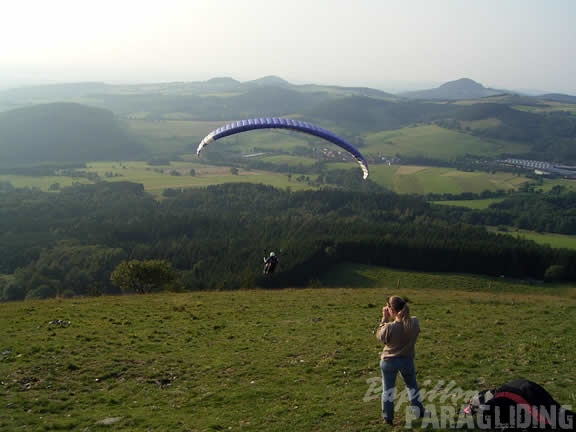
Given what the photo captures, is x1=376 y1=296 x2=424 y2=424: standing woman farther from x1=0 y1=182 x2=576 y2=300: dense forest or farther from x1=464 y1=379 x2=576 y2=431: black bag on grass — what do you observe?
x1=0 y1=182 x2=576 y2=300: dense forest

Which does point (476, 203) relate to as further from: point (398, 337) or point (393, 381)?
point (398, 337)

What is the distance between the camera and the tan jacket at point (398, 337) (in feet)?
30.2

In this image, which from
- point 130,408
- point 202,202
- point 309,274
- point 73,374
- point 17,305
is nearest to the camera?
point 130,408

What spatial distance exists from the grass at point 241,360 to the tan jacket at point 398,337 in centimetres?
181

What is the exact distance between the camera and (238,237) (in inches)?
3622

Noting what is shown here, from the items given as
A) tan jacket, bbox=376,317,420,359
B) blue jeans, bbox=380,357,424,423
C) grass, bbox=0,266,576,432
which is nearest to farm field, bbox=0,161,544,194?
grass, bbox=0,266,576,432

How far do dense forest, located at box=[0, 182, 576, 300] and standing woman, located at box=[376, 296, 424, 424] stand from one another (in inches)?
1136

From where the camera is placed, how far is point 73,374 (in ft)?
47.5

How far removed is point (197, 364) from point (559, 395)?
36.1 feet

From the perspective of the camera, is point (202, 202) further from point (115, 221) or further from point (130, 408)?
point (130, 408)

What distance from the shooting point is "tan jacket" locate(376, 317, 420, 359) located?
9.20 m

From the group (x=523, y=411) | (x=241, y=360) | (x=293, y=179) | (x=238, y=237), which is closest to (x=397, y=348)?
(x=523, y=411)

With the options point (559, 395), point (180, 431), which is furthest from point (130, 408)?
point (559, 395)

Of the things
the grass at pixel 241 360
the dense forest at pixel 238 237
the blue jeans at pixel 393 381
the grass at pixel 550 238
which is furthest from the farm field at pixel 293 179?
the blue jeans at pixel 393 381
